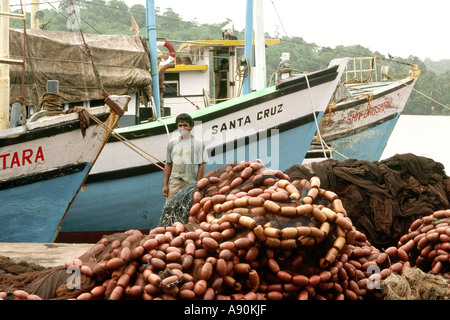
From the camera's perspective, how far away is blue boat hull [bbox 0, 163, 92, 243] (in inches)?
246

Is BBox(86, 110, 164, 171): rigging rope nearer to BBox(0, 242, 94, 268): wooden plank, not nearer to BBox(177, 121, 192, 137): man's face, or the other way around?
BBox(177, 121, 192, 137): man's face

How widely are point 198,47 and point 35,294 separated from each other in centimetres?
1235

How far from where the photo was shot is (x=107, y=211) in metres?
8.38

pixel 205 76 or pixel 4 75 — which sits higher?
pixel 205 76

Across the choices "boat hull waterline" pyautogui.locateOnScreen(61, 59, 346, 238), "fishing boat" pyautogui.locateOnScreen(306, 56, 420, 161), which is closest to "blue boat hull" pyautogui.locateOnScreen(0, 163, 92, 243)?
"boat hull waterline" pyautogui.locateOnScreen(61, 59, 346, 238)

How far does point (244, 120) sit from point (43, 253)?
195 inches

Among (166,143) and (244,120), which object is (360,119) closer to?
(244,120)

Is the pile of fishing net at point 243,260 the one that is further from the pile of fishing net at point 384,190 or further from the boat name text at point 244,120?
the boat name text at point 244,120

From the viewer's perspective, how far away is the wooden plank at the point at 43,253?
365 cm

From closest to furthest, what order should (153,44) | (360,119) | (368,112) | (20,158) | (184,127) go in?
(184,127), (20,158), (153,44), (360,119), (368,112)

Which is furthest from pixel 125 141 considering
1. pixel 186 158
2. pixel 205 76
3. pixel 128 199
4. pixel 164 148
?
pixel 205 76

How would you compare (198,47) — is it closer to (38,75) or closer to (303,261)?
(38,75)

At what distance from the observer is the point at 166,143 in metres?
8.00
